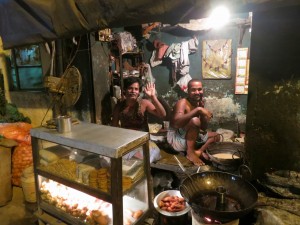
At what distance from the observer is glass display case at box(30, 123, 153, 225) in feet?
10.4

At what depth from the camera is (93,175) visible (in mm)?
3443

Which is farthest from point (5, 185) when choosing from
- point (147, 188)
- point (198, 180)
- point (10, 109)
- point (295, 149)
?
point (295, 149)

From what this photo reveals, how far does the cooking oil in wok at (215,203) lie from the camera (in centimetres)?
316

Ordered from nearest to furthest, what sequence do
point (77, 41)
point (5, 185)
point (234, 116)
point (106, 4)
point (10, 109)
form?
point (106, 4) < point (5, 185) < point (77, 41) < point (10, 109) < point (234, 116)

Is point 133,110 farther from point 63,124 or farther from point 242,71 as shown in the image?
point 242,71

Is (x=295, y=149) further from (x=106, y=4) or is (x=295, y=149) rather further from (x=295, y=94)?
(x=106, y=4)

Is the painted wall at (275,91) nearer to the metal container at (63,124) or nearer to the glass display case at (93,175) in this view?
the glass display case at (93,175)

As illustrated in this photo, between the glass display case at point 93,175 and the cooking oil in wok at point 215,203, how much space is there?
2.90 ft

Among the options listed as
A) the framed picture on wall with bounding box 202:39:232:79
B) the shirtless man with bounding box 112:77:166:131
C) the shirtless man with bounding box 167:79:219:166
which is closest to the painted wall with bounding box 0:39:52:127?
the shirtless man with bounding box 112:77:166:131

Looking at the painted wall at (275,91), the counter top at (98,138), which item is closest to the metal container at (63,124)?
the counter top at (98,138)

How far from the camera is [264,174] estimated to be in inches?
149

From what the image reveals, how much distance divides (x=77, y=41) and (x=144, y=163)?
13.3 ft

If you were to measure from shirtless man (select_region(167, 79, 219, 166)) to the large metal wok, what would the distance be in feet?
5.25

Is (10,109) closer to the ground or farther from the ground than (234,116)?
farther from the ground
